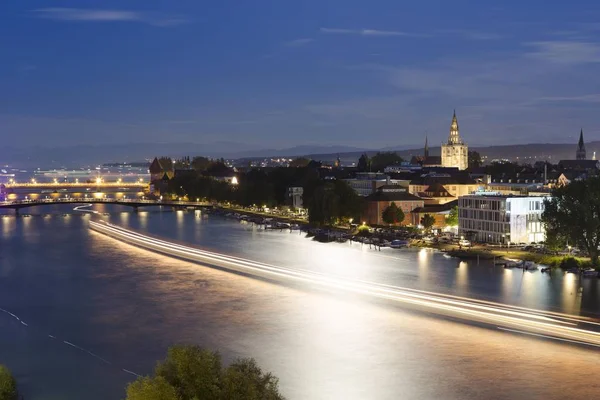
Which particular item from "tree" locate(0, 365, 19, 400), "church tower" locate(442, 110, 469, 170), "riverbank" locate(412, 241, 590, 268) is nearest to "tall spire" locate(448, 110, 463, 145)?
"church tower" locate(442, 110, 469, 170)

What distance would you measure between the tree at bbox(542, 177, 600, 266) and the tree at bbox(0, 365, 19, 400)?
42.5ft

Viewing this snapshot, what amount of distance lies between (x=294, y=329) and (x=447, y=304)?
3203mm

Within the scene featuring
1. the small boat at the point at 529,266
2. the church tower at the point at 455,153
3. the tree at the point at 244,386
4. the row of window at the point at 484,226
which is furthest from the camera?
the church tower at the point at 455,153

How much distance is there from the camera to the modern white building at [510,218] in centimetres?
2127

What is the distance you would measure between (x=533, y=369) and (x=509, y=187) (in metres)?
24.5

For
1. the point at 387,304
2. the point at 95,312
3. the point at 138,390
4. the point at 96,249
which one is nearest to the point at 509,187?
the point at 96,249

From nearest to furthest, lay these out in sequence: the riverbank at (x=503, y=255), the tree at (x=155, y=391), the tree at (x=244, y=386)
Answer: the tree at (x=155, y=391), the tree at (x=244, y=386), the riverbank at (x=503, y=255)

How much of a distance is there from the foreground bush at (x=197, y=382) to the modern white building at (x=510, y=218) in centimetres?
1574

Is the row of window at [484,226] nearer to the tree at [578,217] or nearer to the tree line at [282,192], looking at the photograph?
the tree at [578,217]

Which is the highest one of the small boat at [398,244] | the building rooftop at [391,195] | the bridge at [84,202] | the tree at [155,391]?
the building rooftop at [391,195]

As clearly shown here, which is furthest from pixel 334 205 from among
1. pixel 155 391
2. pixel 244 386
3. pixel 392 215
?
pixel 155 391

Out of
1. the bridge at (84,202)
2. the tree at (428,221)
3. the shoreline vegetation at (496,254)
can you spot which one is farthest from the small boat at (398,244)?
the bridge at (84,202)

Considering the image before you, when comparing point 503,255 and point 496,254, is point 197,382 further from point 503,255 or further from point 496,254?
point 496,254

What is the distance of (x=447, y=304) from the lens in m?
13.5
